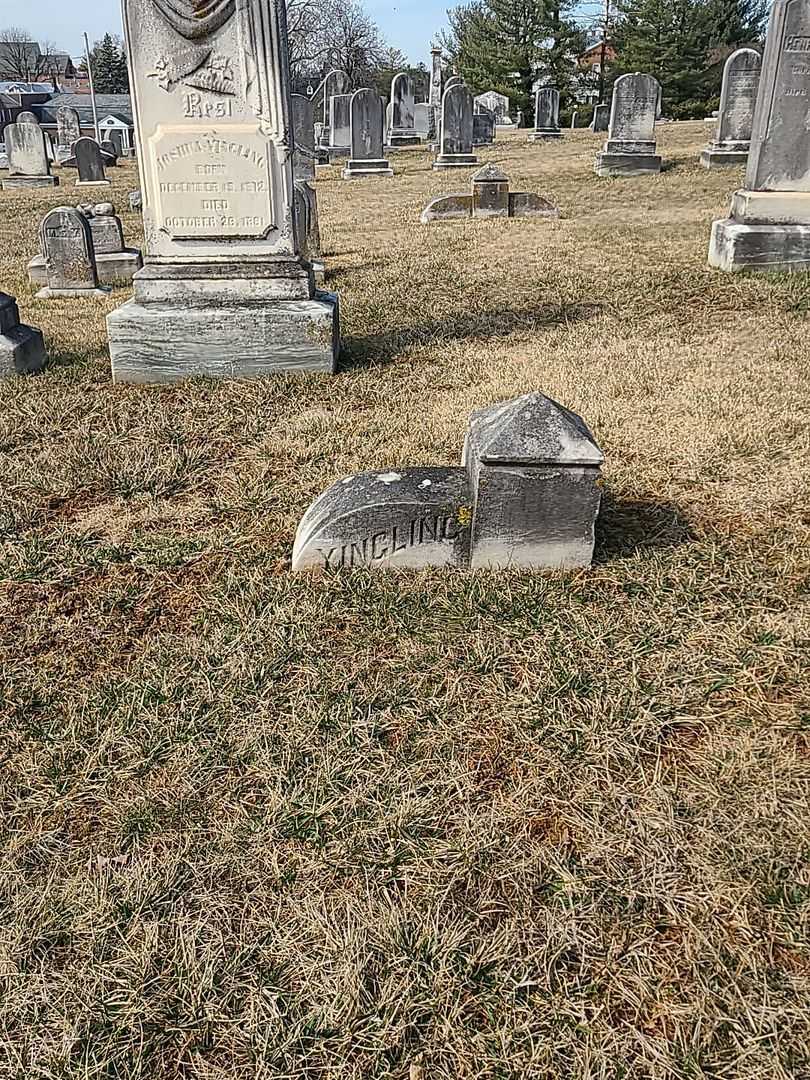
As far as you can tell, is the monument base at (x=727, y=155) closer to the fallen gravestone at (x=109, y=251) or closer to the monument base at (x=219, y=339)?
the fallen gravestone at (x=109, y=251)

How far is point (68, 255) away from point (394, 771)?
795cm

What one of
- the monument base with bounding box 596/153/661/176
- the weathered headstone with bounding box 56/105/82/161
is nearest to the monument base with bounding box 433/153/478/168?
the monument base with bounding box 596/153/661/176

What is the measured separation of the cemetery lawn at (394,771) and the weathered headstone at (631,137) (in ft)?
49.0

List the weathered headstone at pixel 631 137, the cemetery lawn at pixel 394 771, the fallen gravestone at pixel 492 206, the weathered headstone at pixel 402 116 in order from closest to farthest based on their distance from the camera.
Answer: the cemetery lawn at pixel 394 771 < the fallen gravestone at pixel 492 206 < the weathered headstone at pixel 631 137 < the weathered headstone at pixel 402 116

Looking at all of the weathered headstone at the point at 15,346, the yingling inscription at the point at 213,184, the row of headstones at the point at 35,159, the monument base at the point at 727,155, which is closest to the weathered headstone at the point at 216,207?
the yingling inscription at the point at 213,184

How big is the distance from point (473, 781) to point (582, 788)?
30 cm

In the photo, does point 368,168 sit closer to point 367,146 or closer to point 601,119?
point 367,146

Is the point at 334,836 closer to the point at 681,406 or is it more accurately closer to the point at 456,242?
the point at 681,406

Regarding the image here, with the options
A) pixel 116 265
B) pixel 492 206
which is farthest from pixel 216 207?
pixel 492 206

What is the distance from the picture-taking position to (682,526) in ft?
11.3

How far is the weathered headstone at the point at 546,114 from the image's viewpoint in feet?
83.8

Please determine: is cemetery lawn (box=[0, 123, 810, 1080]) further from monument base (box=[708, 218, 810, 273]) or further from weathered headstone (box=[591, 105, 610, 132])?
weathered headstone (box=[591, 105, 610, 132])

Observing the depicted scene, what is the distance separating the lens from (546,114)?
25.8 meters

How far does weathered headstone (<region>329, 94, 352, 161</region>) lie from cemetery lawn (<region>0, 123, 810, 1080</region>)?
25.0m
